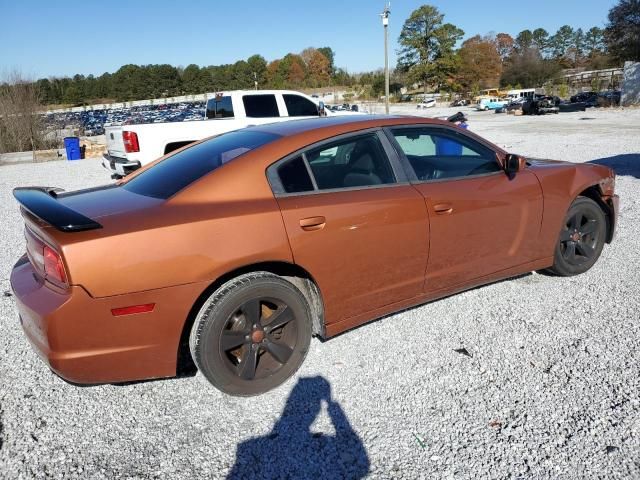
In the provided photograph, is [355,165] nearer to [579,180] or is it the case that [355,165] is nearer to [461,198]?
[461,198]

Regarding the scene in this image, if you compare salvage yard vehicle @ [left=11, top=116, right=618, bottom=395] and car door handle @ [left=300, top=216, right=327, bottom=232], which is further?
car door handle @ [left=300, top=216, right=327, bottom=232]

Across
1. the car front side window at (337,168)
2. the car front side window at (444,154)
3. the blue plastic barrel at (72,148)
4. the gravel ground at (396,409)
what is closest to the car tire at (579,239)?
the gravel ground at (396,409)

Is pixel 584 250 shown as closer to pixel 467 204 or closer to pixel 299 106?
pixel 467 204

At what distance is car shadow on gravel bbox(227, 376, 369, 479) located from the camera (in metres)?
2.21

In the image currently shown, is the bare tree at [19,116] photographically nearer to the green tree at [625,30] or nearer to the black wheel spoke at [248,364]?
the black wheel spoke at [248,364]

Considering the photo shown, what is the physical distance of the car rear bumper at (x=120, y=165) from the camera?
8.92 meters

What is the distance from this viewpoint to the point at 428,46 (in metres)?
79.2

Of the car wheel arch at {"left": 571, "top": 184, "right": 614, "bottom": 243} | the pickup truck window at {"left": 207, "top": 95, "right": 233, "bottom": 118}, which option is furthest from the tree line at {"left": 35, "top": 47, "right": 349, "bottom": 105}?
the car wheel arch at {"left": 571, "top": 184, "right": 614, "bottom": 243}

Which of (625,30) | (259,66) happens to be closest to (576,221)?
(625,30)

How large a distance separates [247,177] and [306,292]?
2.57ft

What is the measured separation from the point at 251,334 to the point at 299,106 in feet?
30.9

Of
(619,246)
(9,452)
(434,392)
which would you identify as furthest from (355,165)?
(619,246)

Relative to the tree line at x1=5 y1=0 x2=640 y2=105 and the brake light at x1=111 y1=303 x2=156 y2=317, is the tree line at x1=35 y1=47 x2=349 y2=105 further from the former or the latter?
the brake light at x1=111 y1=303 x2=156 y2=317

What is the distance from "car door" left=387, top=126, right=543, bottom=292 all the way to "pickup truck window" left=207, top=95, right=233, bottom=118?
805cm
